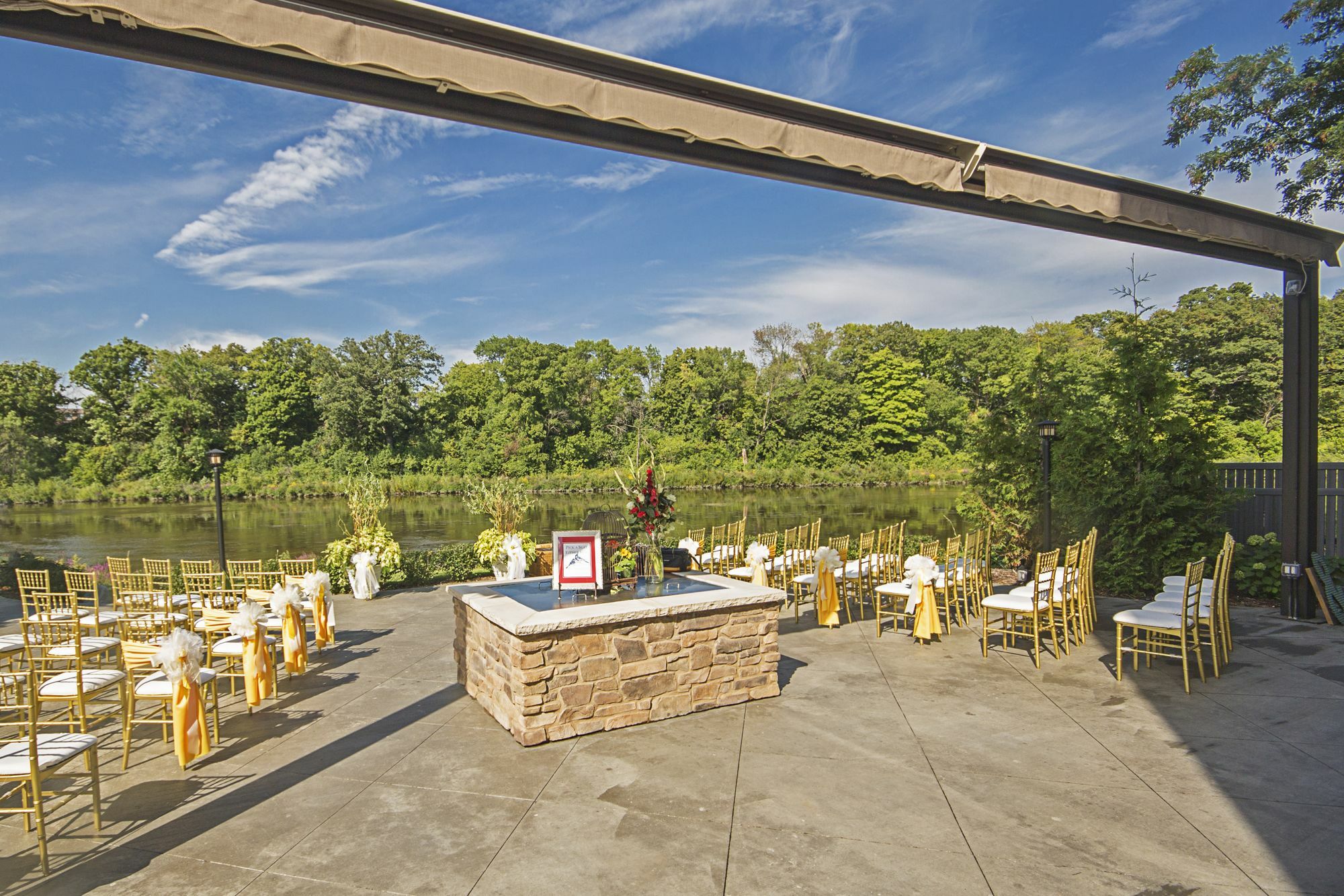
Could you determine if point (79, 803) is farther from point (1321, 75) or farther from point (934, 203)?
point (1321, 75)

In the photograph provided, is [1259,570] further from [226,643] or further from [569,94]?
[226,643]

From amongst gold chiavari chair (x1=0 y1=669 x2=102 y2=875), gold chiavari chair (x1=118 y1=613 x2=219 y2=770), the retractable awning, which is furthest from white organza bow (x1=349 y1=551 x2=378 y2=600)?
the retractable awning

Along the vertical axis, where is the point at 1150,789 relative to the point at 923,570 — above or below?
below

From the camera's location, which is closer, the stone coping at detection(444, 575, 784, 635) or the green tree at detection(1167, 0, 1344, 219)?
the stone coping at detection(444, 575, 784, 635)

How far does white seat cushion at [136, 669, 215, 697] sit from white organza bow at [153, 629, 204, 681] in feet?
0.39

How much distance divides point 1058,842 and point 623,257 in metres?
32.5

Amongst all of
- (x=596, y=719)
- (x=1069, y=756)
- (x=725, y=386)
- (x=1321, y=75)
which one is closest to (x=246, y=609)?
(x=596, y=719)

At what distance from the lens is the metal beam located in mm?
6566

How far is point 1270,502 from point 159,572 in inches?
505

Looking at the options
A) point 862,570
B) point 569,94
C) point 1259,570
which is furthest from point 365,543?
point 1259,570

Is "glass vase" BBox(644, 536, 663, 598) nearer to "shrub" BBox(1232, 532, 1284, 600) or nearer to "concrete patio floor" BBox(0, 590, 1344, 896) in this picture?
"concrete patio floor" BBox(0, 590, 1344, 896)

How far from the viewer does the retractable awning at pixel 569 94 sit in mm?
2330

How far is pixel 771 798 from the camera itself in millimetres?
3564

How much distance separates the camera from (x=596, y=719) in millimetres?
4520
